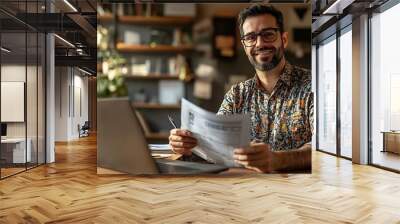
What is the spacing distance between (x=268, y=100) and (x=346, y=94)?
4.43 meters

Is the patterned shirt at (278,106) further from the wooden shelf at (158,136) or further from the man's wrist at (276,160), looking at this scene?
the wooden shelf at (158,136)

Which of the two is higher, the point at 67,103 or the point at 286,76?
the point at 286,76

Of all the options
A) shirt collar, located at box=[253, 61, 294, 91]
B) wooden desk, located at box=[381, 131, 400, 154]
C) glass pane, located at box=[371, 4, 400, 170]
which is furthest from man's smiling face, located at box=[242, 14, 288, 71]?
wooden desk, located at box=[381, 131, 400, 154]

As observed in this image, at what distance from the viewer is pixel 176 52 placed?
4.97 meters

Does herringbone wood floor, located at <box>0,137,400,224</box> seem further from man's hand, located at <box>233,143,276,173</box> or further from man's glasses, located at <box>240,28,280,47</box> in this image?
man's glasses, located at <box>240,28,280,47</box>

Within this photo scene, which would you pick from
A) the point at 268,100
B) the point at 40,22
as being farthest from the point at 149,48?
the point at 40,22

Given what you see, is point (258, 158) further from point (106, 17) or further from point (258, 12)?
point (106, 17)

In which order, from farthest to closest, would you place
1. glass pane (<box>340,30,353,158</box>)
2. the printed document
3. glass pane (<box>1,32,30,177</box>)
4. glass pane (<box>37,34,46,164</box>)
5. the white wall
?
the white wall < glass pane (<box>340,30,353,158</box>) < glass pane (<box>37,34,46,164</box>) < glass pane (<box>1,32,30,177</box>) < the printed document

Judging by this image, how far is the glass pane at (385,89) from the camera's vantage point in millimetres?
6895

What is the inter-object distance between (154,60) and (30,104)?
3123 mm

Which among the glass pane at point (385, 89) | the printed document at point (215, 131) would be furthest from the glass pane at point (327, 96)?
the printed document at point (215, 131)

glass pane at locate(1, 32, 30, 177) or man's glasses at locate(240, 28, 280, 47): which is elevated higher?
man's glasses at locate(240, 28, 280, 47)

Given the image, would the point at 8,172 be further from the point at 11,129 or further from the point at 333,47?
the point at 333,47

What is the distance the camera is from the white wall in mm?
14414
